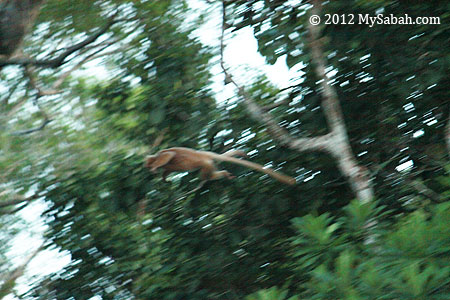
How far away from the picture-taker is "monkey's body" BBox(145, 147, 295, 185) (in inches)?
165

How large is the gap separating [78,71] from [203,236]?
3.34 meters

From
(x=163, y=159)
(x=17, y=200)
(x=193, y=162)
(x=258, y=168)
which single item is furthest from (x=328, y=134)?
(x=17, y=200)

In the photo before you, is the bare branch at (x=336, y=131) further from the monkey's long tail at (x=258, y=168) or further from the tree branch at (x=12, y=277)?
the tree branch at (x=12, y=277)

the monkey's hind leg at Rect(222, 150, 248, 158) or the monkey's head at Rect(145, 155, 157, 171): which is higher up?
the monkey's head at Rect(145, 155, 157, 171)

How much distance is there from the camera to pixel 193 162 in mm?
Result: 4199

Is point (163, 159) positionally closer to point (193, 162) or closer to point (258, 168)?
point (193, 162)

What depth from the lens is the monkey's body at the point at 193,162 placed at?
4184 millimetres

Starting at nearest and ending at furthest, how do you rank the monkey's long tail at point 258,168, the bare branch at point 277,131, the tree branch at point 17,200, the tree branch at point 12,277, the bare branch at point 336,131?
1. the bare branch at point 336,131
2. the bare branch at point 277,131
3. the monkey's long tail at point 258,168
4. the tree branch at point 17,200
5. the tree branch at point 12,277

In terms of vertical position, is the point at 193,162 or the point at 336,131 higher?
the point at 193,162

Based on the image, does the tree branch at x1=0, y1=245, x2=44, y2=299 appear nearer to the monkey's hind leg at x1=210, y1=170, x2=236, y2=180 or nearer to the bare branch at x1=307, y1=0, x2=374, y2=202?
the monkey's hind leg at x1=210, y1=170, x2=236, y2=180

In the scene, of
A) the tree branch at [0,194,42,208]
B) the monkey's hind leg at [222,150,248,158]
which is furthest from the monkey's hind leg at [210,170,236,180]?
the tree branch at [0,194,42,208]
